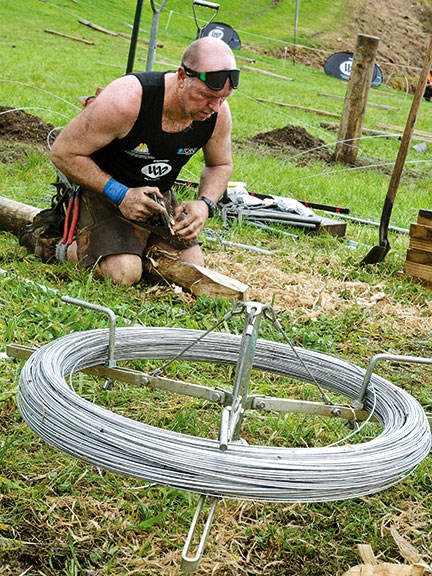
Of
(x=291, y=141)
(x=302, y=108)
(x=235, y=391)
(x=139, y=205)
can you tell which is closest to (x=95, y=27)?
(x=302, y=108)

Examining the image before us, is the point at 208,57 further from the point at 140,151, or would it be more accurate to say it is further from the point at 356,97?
the point at 356,97

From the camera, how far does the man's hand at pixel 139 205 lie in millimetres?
4820

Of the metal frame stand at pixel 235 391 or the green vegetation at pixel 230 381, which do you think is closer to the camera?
the metal frame stand at pixel 235 391

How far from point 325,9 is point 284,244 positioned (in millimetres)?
37417

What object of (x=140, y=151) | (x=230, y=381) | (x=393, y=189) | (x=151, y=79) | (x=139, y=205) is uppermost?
(x=151, y=79)

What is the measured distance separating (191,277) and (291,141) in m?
7.01

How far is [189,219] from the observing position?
16.5ft

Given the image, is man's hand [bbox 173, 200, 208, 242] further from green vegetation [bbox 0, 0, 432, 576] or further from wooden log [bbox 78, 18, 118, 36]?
wooden log [bbox 78, 18, 118, 36]

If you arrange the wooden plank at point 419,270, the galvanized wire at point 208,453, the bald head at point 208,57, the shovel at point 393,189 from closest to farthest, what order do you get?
the galvanized wire at point 208,453 < the bald head at point 208,57 < the wooden plank at point 419,270 < the shovel at point 393,189

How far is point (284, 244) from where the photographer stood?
6.56 meters

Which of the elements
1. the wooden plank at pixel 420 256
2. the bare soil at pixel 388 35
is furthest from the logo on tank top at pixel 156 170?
the bare soil at pixel 388 35

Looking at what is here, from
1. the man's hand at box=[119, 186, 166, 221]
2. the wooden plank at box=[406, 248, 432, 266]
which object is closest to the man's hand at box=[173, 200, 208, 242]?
the man's hand at box=[119, 186, 166, 221]

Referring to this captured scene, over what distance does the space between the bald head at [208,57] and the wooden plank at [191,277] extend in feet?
4.00

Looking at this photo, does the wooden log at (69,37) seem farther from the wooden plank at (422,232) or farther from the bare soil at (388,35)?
the wooden plank at (422,232)
